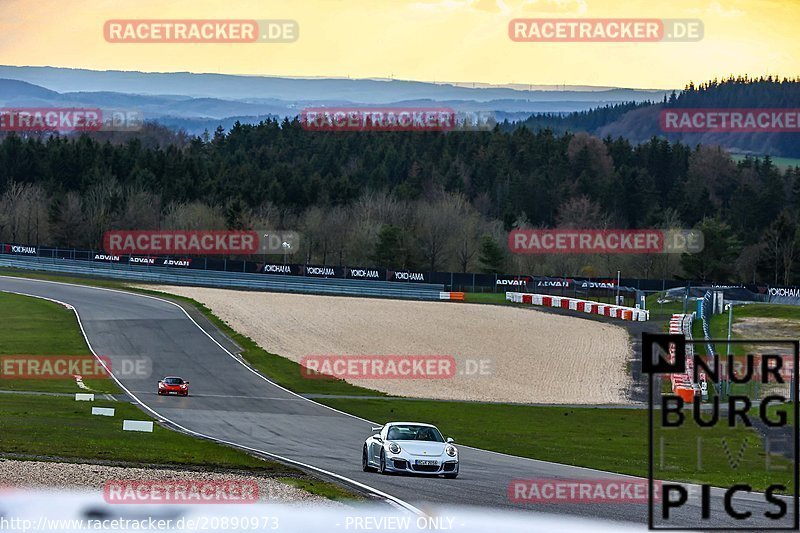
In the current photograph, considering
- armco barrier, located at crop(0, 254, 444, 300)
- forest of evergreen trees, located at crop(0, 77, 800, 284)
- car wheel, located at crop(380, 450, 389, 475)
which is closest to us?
car wheel, located at crop(380, 450, 389, 475)

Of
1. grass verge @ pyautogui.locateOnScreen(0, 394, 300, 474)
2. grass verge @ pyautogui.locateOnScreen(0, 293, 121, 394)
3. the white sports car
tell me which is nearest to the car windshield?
the white sports car

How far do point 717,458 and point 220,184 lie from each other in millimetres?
137242

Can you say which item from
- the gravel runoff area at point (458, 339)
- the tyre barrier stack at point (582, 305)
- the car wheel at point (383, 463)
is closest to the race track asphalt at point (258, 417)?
the car wheel at point (383, 463)

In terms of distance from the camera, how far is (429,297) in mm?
101188

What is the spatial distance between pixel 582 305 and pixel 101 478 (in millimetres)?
72880

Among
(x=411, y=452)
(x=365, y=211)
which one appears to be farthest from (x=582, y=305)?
(x=365, y=211)

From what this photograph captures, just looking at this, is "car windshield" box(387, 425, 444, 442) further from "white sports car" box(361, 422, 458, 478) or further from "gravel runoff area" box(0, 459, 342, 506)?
"gravel runoff area" box(0, 459, 342, 506)

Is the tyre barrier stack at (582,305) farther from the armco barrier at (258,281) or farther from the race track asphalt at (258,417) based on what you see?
the race track asphalt at (258,417)

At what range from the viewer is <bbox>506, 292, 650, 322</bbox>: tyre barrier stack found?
8519 cm

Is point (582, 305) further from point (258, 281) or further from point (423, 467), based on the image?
point (423, 467)

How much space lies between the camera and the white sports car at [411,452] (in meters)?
25.0

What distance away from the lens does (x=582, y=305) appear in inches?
3671

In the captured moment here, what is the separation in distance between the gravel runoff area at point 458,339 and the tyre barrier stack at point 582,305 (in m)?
3.07

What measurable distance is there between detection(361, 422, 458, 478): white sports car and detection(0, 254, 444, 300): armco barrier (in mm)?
74620
